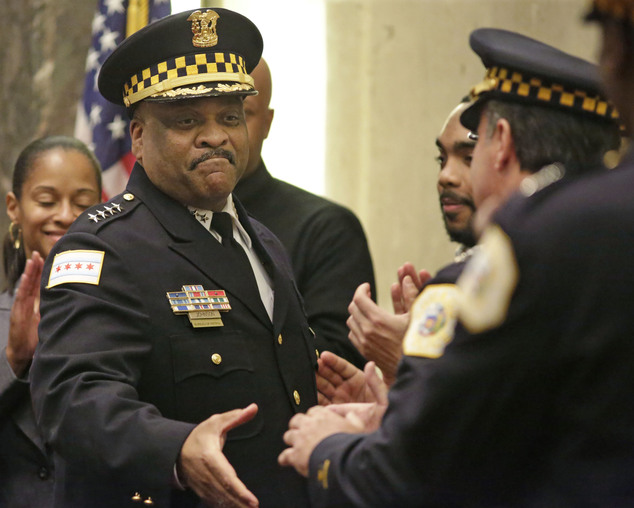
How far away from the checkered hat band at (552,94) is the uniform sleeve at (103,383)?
0.88 meters

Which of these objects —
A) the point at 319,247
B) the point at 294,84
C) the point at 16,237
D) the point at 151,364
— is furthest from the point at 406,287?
the point at 294,84

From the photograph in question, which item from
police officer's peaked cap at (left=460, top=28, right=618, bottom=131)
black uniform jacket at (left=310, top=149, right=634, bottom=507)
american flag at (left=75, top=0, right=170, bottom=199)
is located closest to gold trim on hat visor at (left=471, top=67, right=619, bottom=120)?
police officer's peaked cap at (left=460, top=28, right=618, bottom=131)

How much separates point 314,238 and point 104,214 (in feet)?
3.75

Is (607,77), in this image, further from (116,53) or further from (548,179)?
(116,53)

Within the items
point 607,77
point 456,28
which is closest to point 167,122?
point 607,77

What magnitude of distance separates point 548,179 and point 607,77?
16.9 inches

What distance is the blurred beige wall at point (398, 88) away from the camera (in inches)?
184

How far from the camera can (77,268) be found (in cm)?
220

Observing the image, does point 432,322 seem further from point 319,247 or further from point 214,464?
point 319,247

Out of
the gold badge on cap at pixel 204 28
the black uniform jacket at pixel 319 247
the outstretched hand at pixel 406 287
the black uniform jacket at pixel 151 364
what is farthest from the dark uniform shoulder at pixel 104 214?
the black uniform jacket at pixel 319 247

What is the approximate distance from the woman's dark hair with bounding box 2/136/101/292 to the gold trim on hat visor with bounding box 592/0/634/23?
7.40ft

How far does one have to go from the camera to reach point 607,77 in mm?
1248

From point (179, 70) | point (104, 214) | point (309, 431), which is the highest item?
point (179, 70)

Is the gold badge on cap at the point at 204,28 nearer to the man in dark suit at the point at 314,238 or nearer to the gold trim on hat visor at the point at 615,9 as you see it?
the man in dark suit at the point at 314,238
